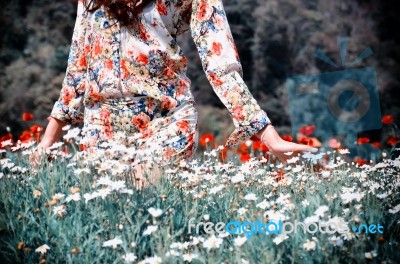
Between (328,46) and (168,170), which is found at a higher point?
(328,46)

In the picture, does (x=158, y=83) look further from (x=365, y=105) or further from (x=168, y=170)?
(x=365, y=105)

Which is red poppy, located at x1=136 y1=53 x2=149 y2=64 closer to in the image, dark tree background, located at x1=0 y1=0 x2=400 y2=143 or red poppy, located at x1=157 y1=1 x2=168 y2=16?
red poppy, located at x1=157 y1=1 x2=168 y2=16

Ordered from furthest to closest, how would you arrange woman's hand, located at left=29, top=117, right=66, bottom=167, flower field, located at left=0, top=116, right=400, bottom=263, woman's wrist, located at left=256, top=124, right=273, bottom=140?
woman's hand, located at left=29, top=117, right=66, bottom=167, woman's wrist, located at left=256, top=124, right=273, bottom=140, flower field, located at left=0, top=116, right=400, bottom=263

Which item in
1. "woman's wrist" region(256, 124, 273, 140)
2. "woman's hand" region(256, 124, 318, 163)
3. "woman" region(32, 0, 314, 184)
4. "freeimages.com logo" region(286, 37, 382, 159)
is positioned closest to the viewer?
"woman's hand" region(256, 124, 318, 163)

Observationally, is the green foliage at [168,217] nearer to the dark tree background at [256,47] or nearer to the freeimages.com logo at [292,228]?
the freeimages.com logo at [292,228]

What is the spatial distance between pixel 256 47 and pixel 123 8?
6.51 m

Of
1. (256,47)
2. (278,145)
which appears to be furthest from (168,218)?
(256,47)

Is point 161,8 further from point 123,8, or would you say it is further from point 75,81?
point 75,81

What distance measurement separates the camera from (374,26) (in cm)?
1006


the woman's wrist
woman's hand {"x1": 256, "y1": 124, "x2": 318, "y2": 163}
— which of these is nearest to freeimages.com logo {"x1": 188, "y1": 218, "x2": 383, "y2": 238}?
woman's hand {"x1": 256, "y1": 124, "x2": 318, "y2": 163}

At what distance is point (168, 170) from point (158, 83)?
0.51 m

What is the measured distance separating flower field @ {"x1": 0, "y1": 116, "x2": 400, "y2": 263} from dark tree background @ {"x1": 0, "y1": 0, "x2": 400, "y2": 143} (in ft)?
18.1

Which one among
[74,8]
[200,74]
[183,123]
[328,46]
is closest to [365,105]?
[328,46]

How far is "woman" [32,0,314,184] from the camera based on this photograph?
9.49ft
